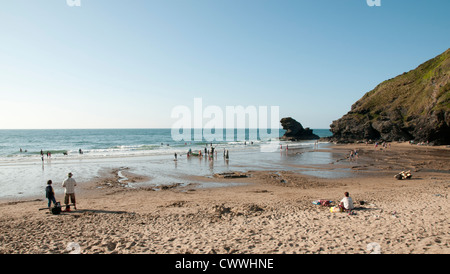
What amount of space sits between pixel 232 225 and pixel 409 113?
72449 mm

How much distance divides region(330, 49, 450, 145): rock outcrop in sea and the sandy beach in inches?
1770

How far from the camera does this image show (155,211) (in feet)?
42.1

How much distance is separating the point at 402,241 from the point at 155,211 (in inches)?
412

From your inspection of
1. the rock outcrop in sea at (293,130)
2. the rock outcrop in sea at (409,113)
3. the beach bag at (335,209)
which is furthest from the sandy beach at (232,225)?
the rock outcrop in sea at (293,130)

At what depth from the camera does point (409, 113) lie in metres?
64.2

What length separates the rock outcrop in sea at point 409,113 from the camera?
51500mm

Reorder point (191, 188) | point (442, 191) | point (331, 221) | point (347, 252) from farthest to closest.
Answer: point (191, 188)
point (442, 191)
point (331, 221)
point (347, 252)

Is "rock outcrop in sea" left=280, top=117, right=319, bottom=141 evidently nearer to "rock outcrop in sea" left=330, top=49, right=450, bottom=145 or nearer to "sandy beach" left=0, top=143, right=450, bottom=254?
"rock outcrop in sea" left=330, top=49, right=450, bottom=145

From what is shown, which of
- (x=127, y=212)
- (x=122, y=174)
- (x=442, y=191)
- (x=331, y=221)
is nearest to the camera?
(x=331, y=221)

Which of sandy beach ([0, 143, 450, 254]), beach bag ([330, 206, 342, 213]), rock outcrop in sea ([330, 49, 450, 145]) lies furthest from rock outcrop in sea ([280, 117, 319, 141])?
beach bag ([330, 206, 342, 213])

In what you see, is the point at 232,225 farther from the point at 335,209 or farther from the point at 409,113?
the point at 409,113

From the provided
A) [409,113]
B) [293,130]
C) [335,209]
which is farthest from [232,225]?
[293,130]
